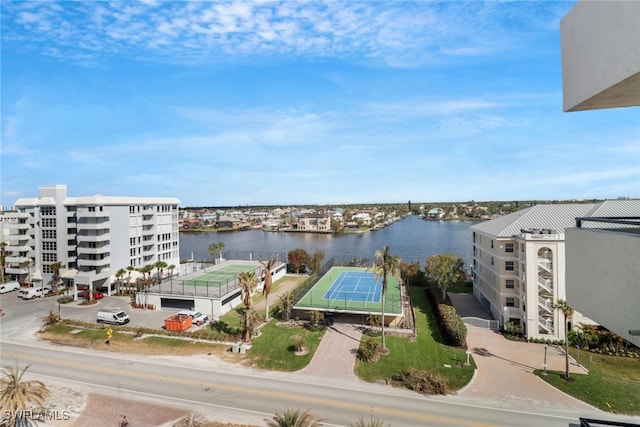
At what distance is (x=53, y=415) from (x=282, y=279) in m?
38.6

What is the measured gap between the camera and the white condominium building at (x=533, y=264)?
1344 inches

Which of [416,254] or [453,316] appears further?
[416,254]

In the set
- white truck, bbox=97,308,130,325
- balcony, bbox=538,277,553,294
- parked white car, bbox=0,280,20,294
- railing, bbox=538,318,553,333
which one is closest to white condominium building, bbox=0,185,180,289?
parked white car, bbox=0,280,20,294

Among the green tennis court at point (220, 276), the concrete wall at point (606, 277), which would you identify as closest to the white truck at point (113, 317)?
the green tennis court at point (220, 276)

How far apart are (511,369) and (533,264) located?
38.3 feet

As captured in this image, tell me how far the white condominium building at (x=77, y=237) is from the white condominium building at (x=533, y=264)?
5174cm

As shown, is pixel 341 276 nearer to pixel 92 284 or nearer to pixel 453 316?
pixel 453 316

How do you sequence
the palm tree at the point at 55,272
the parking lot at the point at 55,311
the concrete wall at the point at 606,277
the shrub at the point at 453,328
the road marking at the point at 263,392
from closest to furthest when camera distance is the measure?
1. the concrete wall at the point at 606,277
2. the road marking at the point at 263,392
3. the shrub at the point at 453,328
4. the parking lot at the point at 55,311
5. the palm tree at the point at 55,272

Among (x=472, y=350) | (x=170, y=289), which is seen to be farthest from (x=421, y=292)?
(x=170, y=289)

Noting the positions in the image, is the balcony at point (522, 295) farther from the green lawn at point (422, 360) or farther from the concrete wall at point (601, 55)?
the concrete wall at point (601, 55)

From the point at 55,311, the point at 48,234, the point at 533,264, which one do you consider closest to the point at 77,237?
the point at 48,234

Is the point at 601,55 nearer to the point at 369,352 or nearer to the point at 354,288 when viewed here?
the point at 369,352

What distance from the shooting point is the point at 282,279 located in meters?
58.9

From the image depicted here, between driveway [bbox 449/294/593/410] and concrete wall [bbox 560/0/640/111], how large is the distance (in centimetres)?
2312
